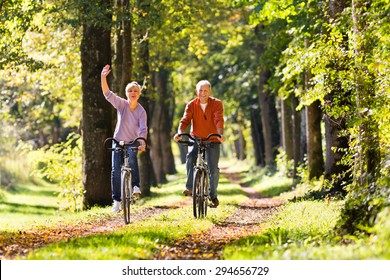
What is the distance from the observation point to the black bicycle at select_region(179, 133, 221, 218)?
39.0 ft

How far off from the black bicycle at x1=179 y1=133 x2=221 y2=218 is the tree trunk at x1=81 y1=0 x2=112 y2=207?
198 inches

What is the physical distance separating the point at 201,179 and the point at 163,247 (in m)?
3.39

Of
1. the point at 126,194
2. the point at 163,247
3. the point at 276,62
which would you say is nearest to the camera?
the point at 163,247

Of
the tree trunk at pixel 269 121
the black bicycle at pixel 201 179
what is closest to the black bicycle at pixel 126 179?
the black bicycle at pixel 201 179

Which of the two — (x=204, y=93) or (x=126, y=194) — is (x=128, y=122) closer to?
(x=126, y=194)

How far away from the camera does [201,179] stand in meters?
12.0

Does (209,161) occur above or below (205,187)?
above

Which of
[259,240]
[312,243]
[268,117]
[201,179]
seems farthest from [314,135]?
[268,117]

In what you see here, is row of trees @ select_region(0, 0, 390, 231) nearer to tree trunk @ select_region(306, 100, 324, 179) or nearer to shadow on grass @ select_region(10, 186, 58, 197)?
tree trunk @ select_region(306, 100, 324, 179)

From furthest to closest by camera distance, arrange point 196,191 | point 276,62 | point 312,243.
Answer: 1. point 276,62
2. point 196,191
3. point 312,243

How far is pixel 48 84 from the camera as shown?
23891mm
